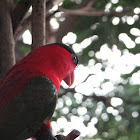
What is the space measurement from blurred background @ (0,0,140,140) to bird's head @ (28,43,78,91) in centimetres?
36

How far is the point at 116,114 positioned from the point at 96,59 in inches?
26.0

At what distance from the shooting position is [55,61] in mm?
1225

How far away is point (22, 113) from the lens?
3.26 feet

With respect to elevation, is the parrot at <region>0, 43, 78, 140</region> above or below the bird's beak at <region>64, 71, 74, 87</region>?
above

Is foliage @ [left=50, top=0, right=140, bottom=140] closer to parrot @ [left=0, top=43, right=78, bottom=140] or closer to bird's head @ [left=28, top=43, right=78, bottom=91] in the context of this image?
bird's head @ [left=28, top=43, right=78, bottom=91]

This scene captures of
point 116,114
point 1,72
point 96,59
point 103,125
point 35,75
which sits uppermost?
point 35,75

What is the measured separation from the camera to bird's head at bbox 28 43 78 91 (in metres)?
1.16

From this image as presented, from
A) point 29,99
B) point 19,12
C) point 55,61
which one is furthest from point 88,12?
point 29,99

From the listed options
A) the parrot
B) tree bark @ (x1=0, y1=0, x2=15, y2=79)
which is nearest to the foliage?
tree bark @ (x1=0, y1=0, x2=15, y2=79)

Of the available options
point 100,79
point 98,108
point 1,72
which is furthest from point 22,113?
point 98,108

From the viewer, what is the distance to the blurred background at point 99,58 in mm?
1757

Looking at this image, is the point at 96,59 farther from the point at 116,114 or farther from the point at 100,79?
the point at 116,114

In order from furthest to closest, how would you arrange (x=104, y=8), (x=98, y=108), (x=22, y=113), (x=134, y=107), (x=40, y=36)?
(x=98, y=108) < (x=134, y=107) < (x=104, y=8) < (x=40, y=36) < (x=22, y=113)

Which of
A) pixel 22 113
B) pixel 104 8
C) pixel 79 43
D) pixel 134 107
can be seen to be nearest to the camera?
pixel 22 113
